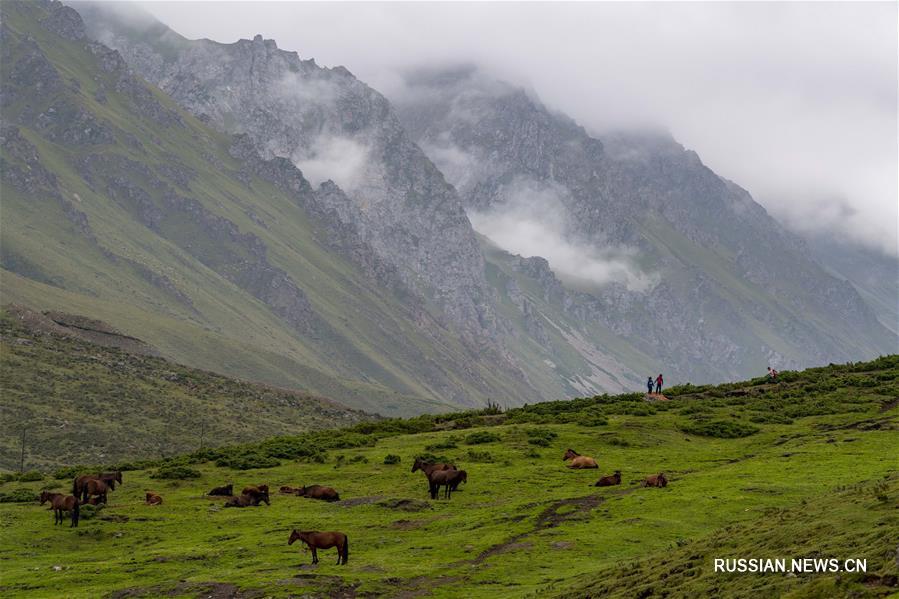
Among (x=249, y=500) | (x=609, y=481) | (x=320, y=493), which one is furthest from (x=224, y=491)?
(x=609, y=481)

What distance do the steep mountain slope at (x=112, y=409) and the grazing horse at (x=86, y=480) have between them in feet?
224

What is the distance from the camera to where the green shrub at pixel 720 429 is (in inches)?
2704

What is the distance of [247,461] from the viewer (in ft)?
229

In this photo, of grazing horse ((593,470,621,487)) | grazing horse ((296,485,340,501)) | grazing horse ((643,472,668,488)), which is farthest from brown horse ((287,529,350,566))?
grazing horse ((643,472,668,488))

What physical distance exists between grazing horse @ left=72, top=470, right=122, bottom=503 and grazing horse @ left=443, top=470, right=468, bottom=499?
19425 millimetres

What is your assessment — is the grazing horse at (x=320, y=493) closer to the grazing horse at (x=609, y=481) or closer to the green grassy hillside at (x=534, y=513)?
the green grassy hillside at (x=534, y=513)

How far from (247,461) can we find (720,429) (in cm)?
3039

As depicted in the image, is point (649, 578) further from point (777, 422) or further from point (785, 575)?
point (777, 422)

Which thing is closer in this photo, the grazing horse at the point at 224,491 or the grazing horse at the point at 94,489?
the grazing horse at the point at 94,489

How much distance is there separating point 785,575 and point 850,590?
149 inches

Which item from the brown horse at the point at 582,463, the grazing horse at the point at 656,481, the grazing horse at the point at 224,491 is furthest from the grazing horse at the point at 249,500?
the grazing horse at the point at 656,481

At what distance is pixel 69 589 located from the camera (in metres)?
42.6

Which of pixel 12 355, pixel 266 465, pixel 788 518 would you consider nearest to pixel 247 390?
pixel 12 355

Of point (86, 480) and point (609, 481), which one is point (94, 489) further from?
point (609, 481)
